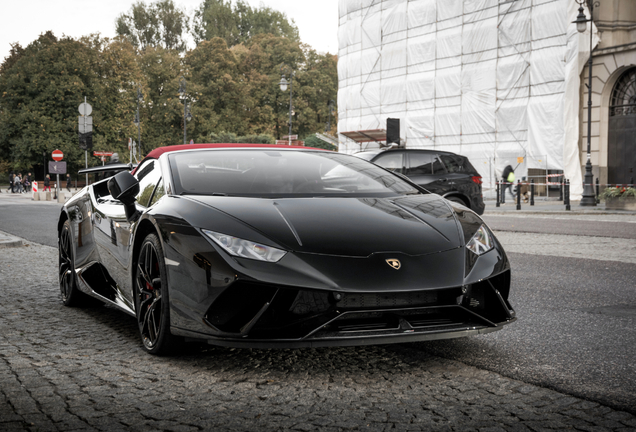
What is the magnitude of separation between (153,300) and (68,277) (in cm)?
224

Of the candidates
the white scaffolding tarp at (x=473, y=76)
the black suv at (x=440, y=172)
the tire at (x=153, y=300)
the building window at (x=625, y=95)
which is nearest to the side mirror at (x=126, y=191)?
the tire at (x=153, y=300)

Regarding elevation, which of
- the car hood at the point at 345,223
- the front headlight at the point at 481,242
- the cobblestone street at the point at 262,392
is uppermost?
the car hood at the point at 345,223

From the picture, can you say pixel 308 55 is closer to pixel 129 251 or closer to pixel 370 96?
pixel 370 96

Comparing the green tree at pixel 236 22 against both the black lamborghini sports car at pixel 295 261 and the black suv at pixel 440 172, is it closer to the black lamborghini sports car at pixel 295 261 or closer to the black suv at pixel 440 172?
the black suv at pixel 440 172

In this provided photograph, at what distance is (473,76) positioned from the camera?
33688 millimetres

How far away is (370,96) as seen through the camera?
3984cm

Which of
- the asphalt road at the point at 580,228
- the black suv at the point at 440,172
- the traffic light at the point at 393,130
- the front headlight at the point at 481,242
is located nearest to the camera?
the front headlight at the point at 481,242

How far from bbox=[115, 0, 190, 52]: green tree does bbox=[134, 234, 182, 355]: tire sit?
257 ft

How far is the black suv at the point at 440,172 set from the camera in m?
14.1

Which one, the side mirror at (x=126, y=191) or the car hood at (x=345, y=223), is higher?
the side mirror at (x=126, y=191)

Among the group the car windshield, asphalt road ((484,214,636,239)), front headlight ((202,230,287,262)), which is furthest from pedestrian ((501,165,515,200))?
front headlight ((202,230,287,262))

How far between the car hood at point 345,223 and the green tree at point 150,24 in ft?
258

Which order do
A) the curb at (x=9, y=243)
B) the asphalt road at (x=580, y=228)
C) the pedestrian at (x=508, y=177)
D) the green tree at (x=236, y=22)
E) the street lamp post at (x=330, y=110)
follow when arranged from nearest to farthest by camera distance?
the curb at (x=9, y=243) < the asphalt road at (x=580, y=228) < the pedestrian at (x=508, y=177) < the street lamp post at (x=330, y=110) < the green tree at (x=236, y=22)

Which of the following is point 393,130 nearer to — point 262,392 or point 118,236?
point 118,236
